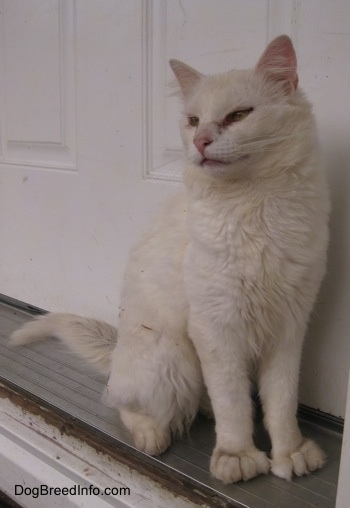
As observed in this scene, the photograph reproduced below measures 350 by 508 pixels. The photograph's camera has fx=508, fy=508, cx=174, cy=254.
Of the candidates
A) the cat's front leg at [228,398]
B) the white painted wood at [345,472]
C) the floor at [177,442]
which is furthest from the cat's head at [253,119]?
the floor at [177,442]

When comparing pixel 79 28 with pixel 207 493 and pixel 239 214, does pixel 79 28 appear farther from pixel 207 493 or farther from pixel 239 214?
pixel 207 493

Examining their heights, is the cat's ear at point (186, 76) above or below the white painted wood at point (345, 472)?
above

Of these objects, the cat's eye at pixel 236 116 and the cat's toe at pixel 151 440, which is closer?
the cat's eye at pixel 236 116

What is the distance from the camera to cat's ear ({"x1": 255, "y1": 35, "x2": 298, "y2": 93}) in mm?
741

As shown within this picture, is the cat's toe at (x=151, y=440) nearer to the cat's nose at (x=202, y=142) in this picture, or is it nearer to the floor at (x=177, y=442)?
the floor at (x=177, y=442)

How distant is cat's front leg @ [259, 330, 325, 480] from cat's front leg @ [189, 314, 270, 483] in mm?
36

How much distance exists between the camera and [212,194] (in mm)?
814

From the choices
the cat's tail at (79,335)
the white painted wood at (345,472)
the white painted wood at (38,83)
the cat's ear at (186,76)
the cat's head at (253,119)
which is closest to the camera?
the white painted wood at (345,472)

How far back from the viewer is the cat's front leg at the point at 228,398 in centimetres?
82

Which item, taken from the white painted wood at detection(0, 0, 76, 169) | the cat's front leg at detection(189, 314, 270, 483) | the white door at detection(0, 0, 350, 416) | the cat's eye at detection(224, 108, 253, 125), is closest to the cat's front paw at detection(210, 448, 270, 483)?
the cat's front leg at detection(189, 314, 270, 483)

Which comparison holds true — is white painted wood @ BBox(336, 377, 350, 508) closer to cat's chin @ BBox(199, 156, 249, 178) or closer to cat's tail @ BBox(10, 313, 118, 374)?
cat's chin @ BBox(199, 156, 249, 178)

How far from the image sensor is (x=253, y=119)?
757 millimetres

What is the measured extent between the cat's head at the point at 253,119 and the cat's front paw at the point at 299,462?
0.47m

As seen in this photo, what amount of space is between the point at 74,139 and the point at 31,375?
0.59m
